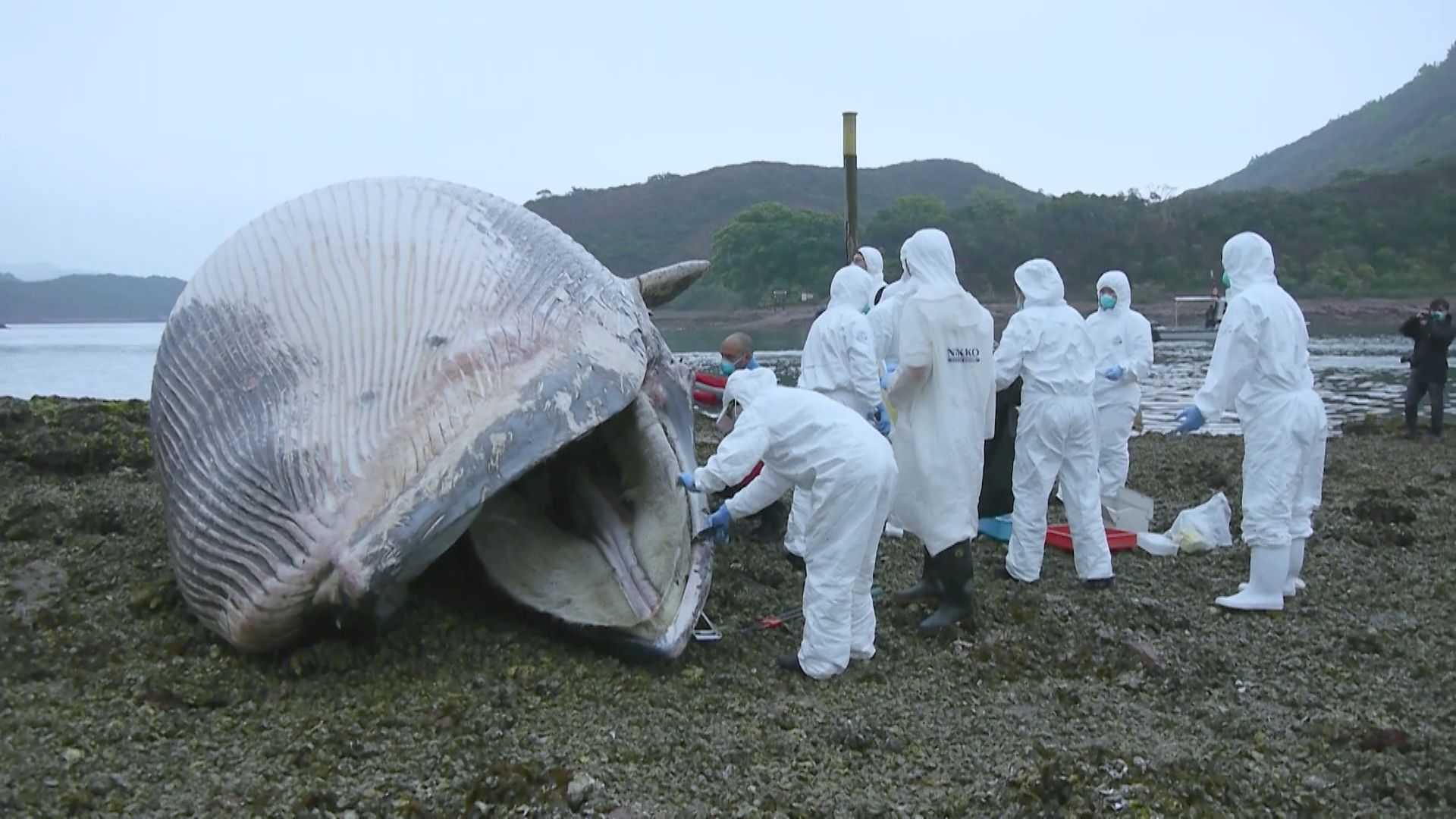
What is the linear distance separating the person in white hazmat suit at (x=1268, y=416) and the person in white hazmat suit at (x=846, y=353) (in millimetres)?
2111

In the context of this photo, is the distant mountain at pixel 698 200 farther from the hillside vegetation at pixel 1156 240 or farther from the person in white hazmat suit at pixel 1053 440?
the person in white hazmat suit at pixel 1053 440

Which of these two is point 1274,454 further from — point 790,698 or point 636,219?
point 636,219

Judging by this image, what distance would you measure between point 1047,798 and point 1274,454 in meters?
3.84

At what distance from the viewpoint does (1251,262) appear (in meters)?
7.25

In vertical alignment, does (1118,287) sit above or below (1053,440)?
above

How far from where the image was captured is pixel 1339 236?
6000 centimetres

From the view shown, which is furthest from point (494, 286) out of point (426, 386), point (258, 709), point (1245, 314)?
point (1245, 314)

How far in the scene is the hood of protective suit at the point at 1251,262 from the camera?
7.24 meters

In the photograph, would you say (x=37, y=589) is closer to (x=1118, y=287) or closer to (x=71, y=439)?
(x=71, y=439)

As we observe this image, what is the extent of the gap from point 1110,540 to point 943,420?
277 centimetres

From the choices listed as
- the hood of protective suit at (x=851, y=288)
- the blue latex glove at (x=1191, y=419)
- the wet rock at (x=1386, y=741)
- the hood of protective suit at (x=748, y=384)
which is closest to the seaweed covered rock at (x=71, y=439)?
the hood of protective suit at (x=748, y=384)

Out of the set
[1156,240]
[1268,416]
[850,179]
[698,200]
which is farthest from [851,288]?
[698,200]

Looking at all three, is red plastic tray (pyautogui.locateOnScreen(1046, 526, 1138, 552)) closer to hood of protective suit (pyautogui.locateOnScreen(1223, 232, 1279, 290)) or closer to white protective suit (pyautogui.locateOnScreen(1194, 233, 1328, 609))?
white protective suit (pyautogui.locateOnScreen(1194, 233, 1328, 609))

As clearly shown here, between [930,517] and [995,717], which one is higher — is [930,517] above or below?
above
